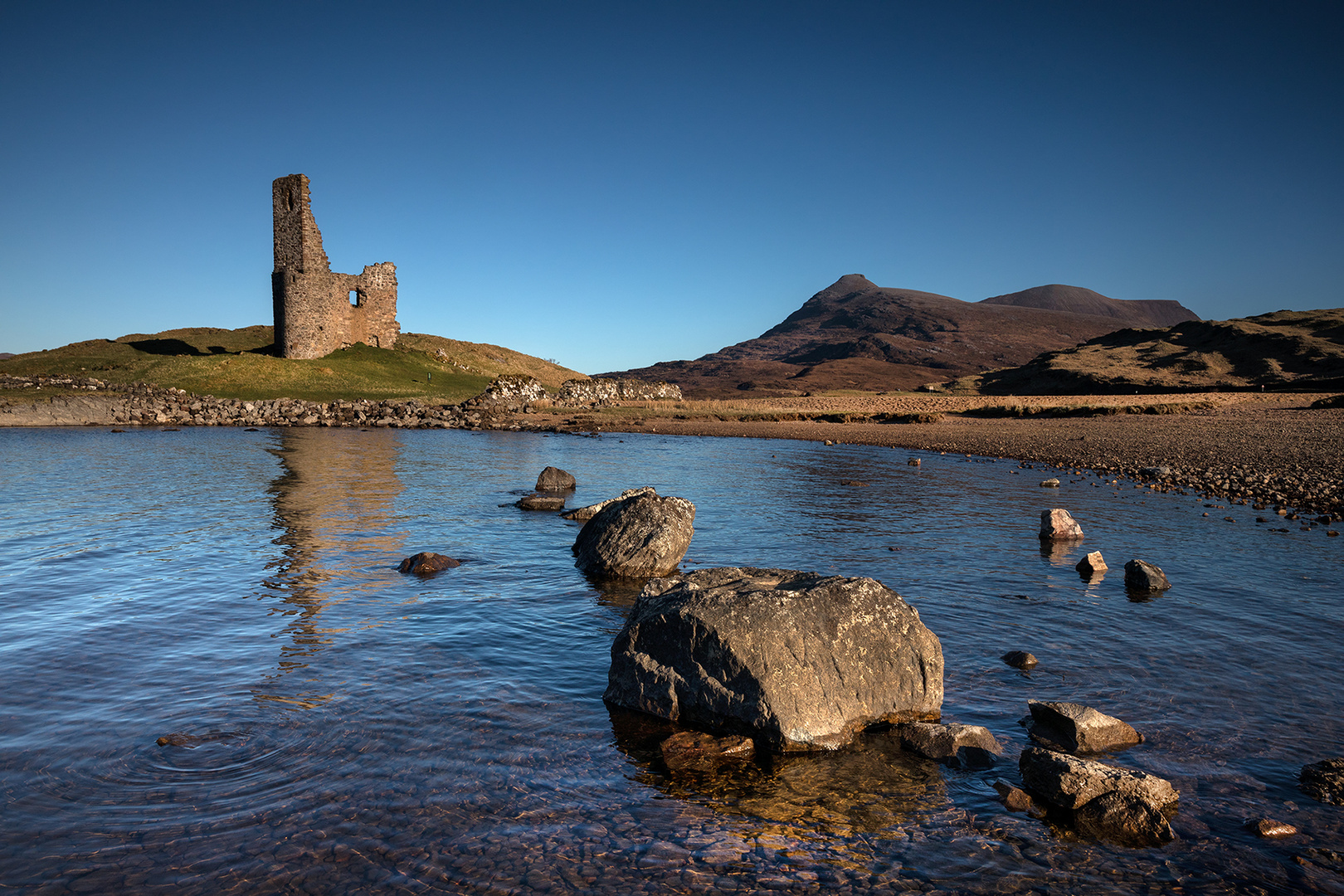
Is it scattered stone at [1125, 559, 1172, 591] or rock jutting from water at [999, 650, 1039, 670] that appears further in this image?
scattered stone at [1125, 559, 1172, 591]

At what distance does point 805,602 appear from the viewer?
7.25m

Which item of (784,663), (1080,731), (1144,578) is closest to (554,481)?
(1144,578)

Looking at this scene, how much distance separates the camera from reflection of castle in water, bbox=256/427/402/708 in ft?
29.1

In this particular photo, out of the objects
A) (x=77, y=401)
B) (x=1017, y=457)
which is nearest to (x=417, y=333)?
(x=77, y=401)

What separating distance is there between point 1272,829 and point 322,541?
1468 centimetres

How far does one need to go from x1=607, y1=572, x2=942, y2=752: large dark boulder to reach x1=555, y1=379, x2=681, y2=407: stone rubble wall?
5958cm

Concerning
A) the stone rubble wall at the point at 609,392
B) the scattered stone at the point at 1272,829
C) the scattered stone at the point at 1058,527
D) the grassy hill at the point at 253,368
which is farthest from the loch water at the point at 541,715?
the stone rubble wall at the point at 609,392

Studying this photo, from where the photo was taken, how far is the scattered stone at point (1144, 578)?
11516 mm

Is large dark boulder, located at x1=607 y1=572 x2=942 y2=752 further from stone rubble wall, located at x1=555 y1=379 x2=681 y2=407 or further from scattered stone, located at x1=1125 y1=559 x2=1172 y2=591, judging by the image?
stone rubble wall, located at x1=555 y1=379 x2=681 y2=407

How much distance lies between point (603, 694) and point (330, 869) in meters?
3.30

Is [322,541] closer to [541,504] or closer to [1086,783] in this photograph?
[541,504]

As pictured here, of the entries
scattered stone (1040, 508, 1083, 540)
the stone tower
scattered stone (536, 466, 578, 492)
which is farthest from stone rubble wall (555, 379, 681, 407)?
scattered stone (1040, 508, 1083, 540)

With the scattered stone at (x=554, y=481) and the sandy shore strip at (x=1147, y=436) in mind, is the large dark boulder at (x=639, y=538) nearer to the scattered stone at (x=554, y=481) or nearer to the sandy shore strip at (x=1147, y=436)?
the scattered stone at (x=554, y=481)

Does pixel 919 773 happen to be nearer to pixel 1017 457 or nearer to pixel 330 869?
pixel 330 869
